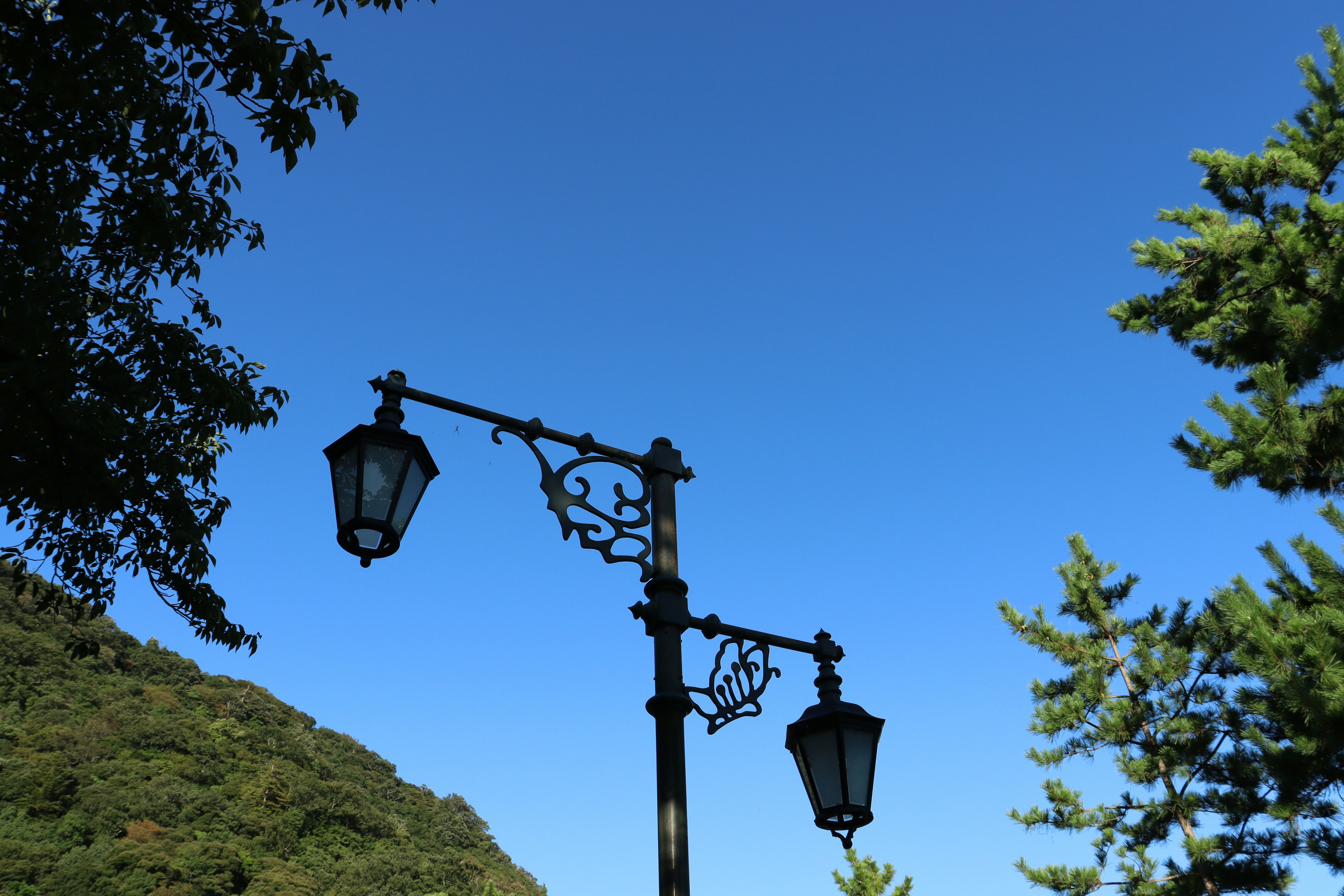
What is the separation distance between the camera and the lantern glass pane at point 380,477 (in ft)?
10.9

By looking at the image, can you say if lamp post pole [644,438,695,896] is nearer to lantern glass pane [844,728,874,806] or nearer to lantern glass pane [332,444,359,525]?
lantern glass pane [844,728,874,806]

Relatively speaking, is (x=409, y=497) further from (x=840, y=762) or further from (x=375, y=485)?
(x=840, y=762)

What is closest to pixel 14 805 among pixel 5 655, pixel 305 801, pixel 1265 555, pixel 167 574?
pixel 5 655

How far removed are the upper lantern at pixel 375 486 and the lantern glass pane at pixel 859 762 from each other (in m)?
2.08

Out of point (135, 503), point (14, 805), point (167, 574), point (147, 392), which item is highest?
point (14, 805)

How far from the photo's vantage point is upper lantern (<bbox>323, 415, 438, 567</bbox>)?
332 centimetres

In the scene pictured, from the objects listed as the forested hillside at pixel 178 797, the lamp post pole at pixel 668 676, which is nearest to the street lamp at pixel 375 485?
the lamp post pole at pixel 668 676

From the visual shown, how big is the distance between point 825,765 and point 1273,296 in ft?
28.6

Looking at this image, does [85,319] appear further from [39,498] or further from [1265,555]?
[1265,555]

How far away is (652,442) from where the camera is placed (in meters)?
4.07

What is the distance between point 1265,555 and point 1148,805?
6891 millimetres

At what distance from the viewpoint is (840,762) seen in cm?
393

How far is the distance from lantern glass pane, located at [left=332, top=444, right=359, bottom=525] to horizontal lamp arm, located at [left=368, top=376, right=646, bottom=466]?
442mm

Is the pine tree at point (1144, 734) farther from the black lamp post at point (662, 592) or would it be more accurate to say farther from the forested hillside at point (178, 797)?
the forested hillside at point (178, 797)
